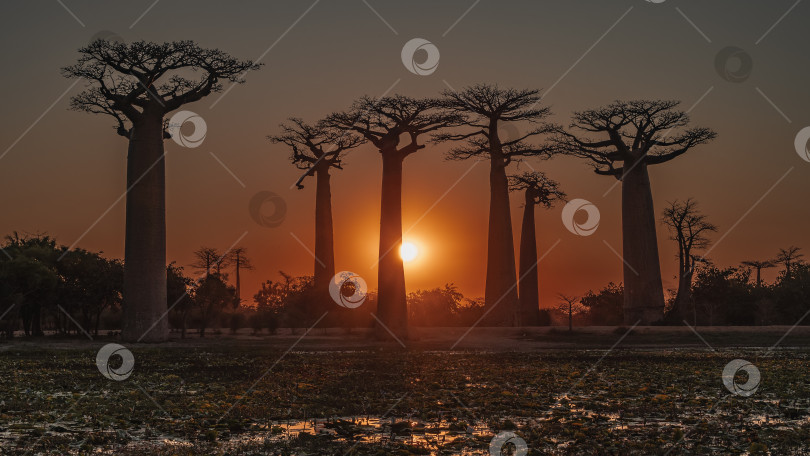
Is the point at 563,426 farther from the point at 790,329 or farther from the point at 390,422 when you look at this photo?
the point at 790,329

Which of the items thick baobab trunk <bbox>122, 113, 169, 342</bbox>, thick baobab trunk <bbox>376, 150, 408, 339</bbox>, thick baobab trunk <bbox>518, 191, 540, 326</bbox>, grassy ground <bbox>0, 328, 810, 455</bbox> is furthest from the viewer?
thick baobab trunk <bbox>518, 191, 540, 326</bbox>

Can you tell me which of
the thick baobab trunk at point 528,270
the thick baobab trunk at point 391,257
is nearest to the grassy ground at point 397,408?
the thick baobab trunk at point 391,257

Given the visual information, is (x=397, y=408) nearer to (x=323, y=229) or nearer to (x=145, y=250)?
(x=145, y=250)

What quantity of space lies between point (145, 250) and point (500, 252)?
18726 millimetres

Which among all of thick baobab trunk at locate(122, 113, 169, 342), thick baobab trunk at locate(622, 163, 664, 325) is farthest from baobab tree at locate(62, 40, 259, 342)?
thick baobab trunk at locate(622, 163, 664, 325)

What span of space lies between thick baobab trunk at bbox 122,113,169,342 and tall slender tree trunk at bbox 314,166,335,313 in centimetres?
1843

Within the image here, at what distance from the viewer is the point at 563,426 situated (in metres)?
9.94

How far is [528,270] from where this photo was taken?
54.8 m

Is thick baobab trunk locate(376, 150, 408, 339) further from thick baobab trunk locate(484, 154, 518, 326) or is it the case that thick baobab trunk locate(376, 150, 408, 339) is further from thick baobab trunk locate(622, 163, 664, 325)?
thick baobab trunk locate(622, 163, 664, 325)

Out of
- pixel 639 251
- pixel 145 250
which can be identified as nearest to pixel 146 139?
pixel 145 250

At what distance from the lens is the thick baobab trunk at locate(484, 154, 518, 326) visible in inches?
1836

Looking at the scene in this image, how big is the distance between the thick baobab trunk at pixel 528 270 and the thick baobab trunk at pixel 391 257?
16.5 meters

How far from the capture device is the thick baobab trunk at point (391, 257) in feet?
124

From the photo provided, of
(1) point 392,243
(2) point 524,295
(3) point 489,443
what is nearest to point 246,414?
(3) point 489,443
